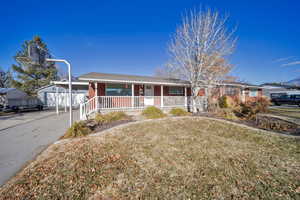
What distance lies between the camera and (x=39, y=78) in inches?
953

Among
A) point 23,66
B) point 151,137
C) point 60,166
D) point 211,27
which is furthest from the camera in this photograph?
point 23,66

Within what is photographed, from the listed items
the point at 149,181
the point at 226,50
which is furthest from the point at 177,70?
the point at 149,181

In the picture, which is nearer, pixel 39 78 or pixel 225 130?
pixel 225 130

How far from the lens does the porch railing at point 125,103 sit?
26.2 ft

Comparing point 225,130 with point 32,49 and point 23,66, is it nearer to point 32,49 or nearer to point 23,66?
point 32,49

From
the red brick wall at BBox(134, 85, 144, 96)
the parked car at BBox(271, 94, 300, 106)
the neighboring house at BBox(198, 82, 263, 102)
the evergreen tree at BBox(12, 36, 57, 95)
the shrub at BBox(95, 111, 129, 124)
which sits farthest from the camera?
the evergreen tree at BBox(12, 36, 57, 95)

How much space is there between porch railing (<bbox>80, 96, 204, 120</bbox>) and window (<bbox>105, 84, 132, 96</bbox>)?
1206 mm

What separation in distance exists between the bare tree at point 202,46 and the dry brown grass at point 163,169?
5.62m

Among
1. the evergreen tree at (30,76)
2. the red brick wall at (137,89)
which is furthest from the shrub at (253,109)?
the evergreen tree at (30,76)

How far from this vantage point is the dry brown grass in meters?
2.16

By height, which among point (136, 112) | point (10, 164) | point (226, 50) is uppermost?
point (226, 50)

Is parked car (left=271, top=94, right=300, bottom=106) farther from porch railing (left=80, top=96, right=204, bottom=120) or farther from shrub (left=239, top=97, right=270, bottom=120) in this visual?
porch railing (left=80, top=96, right=204, bottom=120)

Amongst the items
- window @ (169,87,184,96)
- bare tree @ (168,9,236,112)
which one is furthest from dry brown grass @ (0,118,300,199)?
window @ (169,87,184,96)

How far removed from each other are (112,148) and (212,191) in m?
2.79
